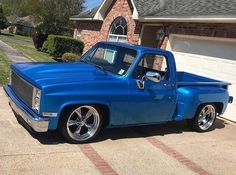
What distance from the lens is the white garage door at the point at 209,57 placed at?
1128cm

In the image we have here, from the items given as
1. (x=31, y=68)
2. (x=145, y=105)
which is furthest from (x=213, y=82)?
(x=31, y=68)

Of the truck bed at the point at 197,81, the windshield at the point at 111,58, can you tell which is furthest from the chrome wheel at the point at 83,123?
the truck bed at the point at 197,81

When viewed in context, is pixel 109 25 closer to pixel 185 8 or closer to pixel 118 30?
pixel 118 30

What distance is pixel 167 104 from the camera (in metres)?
7.61

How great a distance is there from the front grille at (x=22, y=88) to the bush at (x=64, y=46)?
16.9m

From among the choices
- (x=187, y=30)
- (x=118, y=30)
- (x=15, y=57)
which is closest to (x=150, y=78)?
(x=187, y=30)

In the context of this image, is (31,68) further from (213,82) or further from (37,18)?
(37,18)

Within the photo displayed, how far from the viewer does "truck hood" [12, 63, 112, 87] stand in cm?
634

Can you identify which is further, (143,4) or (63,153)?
(143,4)

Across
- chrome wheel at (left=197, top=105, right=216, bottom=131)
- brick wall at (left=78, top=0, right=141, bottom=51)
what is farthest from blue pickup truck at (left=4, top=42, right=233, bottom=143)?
brick wall at (left=78, top=0, right=141, bottom=51)

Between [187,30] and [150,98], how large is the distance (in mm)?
6808

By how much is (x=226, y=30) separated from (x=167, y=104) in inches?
196

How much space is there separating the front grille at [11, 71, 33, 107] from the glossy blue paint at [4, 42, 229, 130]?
0.11 m

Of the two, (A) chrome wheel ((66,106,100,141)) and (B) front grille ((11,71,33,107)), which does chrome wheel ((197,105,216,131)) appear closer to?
(A) chrome wheel ((66,106,100,141))
